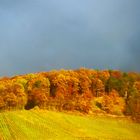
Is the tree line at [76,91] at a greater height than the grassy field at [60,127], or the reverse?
the tree line at [76,91]

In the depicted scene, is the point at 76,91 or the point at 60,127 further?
the point at 76,91

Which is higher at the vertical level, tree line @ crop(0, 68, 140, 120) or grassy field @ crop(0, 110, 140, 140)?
tree line @ crop(0, 68, 140, 120)

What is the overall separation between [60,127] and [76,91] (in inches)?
1110

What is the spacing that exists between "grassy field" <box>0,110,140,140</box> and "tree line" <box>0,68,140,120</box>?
7083 millimetres

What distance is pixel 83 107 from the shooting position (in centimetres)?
11700

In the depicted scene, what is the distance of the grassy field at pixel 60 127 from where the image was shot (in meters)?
94.6

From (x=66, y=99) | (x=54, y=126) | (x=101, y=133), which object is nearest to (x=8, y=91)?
(x=66, y=99)

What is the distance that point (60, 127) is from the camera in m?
101

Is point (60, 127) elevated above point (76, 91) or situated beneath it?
situated beneath

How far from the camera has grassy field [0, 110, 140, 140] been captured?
310 feet

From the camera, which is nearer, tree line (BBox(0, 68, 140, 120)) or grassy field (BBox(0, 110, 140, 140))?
grassy field (BBox(0, 110, 140, 140))

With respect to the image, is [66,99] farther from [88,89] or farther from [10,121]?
[10,121]

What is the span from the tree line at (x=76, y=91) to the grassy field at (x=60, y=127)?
7.08 metres

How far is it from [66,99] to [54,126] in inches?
807
